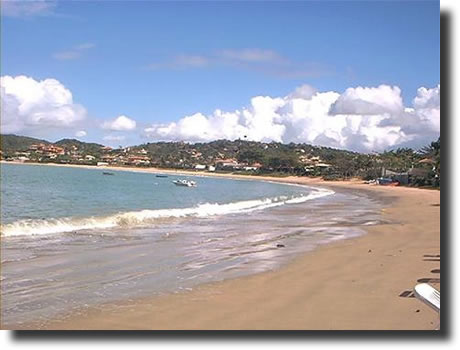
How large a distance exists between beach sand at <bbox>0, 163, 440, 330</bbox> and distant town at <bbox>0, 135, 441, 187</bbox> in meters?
57.2

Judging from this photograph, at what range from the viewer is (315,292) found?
761cm

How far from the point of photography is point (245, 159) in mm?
160375

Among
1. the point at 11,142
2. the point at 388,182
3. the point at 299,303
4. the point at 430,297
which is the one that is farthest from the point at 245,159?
the point at 430,297

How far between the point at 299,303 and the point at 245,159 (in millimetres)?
153690

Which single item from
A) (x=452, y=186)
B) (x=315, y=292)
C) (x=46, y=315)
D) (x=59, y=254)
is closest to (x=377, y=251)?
(x=315, y=292)

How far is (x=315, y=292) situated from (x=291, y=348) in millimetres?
5574

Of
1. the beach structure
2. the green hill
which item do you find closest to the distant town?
the green hill

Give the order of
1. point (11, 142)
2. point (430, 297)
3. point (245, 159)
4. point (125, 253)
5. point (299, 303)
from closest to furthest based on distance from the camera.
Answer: point (430, 297), point (299, 303), point (125, 253), point (11, 142), point (245, 159)

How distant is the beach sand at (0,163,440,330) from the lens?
5.84m

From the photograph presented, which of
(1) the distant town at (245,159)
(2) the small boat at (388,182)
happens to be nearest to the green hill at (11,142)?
(1) the distant town at (245,159)

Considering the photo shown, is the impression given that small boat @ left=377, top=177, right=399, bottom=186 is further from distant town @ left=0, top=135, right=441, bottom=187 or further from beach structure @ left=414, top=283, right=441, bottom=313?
beach structure @ left=414, top=283, right=441, bottom=313

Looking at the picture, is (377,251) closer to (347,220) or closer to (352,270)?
(352,270)

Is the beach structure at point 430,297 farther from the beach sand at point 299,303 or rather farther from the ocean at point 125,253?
the ocean at point 125,253

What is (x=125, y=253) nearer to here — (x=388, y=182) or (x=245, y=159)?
(x=388, y=182)
